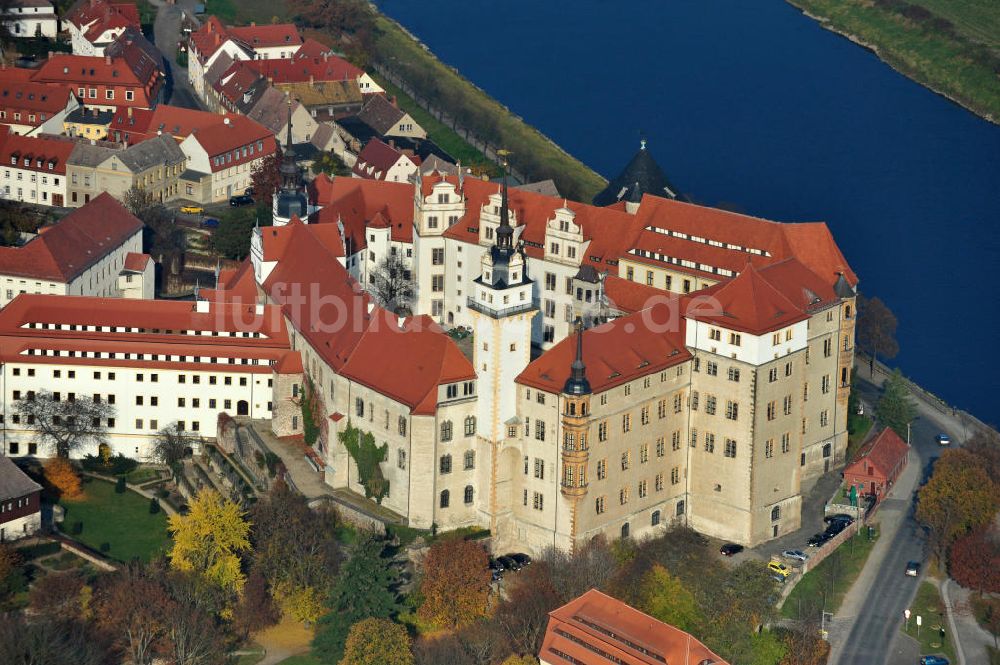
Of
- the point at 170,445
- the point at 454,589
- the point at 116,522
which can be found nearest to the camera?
the point at 454,589

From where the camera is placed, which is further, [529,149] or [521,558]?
[529,149]

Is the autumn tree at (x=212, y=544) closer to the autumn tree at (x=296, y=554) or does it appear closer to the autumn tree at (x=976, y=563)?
the autumn tree at (x=296, y=554)

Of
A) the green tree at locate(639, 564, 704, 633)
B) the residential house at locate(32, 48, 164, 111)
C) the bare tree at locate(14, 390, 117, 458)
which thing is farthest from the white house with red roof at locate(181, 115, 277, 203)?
the green tree at locate(639, 564, 704, 633)

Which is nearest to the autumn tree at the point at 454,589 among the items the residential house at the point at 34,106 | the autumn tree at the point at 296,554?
the autumn tree at the point at 296,554

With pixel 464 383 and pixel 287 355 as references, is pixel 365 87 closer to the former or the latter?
pixel 287 355

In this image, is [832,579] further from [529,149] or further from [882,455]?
[529,149]

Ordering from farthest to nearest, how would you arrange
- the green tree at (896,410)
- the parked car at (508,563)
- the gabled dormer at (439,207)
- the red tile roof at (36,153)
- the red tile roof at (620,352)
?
the red tile roof at (36,153) < the gabled dormer at (439,207) < the green tree at (896,410) < the parked car at (508,563) < the red tile roof at (620,352)

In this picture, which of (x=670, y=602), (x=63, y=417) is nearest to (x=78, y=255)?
(x=63, y=417)
